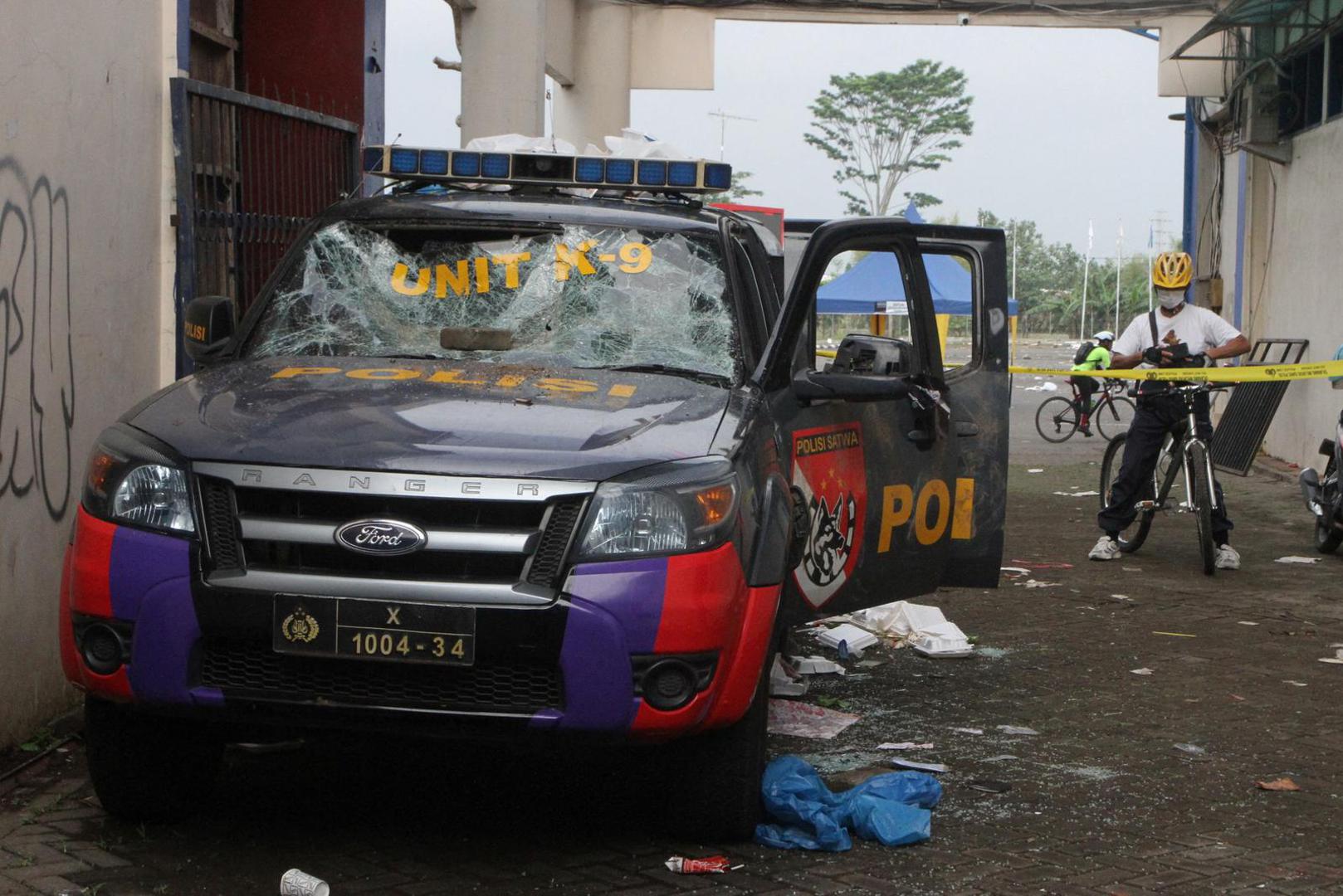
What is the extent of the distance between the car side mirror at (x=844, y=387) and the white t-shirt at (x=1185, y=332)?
20.2 ft

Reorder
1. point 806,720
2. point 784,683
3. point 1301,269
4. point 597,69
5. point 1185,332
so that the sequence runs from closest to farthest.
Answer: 1. point 806,720
2. point 784,683
3. point 1185,332
4. point 1301,269
5. point 597,69

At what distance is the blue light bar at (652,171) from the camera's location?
6.12m

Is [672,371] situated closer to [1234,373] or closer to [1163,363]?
[1163,363]

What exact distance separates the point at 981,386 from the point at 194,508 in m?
3.40

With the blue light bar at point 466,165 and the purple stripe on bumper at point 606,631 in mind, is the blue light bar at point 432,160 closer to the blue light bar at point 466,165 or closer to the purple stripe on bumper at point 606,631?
the blue light bar at point 466,165

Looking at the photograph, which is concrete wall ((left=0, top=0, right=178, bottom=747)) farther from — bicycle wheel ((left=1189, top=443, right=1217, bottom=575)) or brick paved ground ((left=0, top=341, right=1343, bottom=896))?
bicycle wheel ((left=1189, top=443, right=1217, bottom=575))

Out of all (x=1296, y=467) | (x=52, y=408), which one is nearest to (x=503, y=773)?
(x=52, y=408)

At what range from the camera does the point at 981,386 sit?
675 cm

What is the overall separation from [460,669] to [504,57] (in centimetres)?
1407

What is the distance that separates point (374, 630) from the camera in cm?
423

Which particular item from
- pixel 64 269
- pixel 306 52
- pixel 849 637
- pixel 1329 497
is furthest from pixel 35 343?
pixel 1329 497

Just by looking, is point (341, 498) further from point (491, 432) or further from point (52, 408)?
point (52, 408)

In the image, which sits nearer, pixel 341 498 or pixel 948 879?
pixel 341 498

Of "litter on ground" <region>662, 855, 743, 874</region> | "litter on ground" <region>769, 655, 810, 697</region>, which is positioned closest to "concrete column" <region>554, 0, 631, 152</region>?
"litter on ground" <region>769, 655, 810, 697</region>
